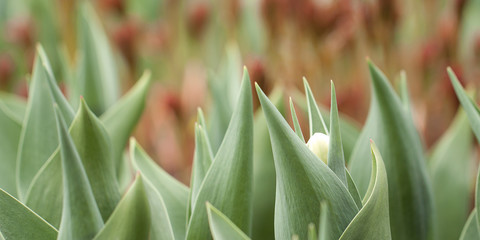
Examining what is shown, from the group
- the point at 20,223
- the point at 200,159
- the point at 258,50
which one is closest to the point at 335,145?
the point at 200,159

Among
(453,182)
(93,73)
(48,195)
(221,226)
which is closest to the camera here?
(221,226)

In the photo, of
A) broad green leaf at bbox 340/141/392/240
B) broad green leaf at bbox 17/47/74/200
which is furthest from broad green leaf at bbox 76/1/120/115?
broad green leaf at bbox 340/141/392/240

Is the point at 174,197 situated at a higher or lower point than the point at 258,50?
lower

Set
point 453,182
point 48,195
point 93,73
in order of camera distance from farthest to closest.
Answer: point 93,73
point 453,182
point 48,195

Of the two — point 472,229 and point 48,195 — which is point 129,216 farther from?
point 472,229

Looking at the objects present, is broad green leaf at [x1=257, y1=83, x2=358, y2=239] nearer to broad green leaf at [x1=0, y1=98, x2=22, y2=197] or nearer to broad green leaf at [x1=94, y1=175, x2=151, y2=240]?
broad green leaf at [x1=94, y1=175, x2=151, y2=240]

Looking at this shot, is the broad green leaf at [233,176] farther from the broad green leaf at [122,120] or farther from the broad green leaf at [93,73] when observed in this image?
the broad green leaf at [93,73]

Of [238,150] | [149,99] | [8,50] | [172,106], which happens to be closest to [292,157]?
[238,150]
